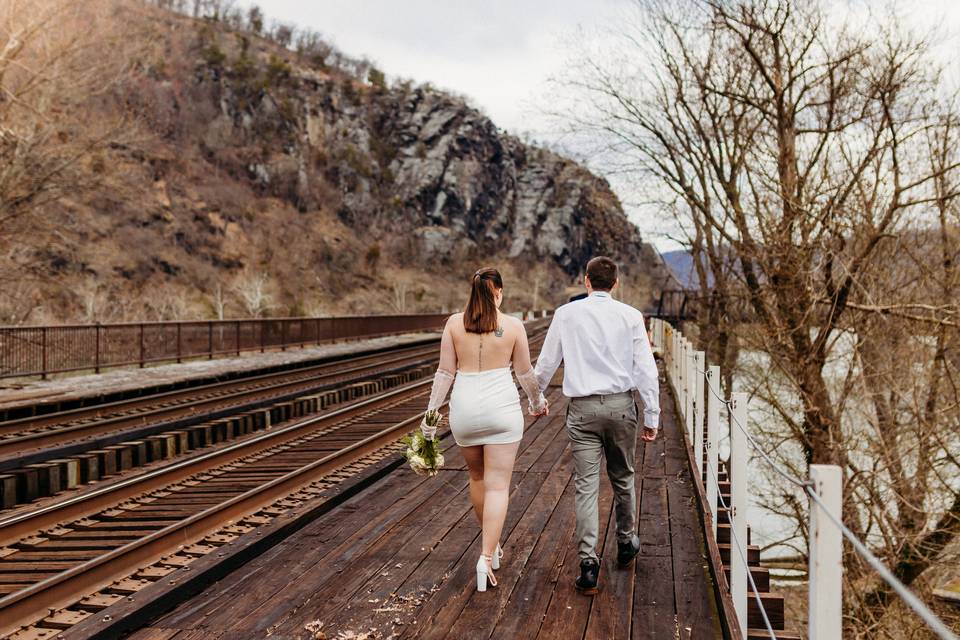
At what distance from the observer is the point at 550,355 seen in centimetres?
522

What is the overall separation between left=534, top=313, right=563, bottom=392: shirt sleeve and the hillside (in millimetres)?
46256

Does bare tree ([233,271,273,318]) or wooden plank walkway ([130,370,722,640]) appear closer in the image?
wooden plank walkway ([130,370,722,640])

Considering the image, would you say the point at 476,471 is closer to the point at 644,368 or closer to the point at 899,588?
the point at 644,368

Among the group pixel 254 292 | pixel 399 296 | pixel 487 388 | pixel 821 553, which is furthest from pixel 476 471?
pixel 399 296

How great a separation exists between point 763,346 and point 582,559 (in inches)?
627

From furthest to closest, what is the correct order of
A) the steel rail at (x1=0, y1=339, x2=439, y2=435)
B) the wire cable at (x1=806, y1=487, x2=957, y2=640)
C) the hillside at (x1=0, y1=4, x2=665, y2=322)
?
the hillside at (x1=0, y1=4, x2=665, y2=322) < the steel rail at (x1=0, y1=339, x2=439, y2=435) < the wire cable at (x1=806, y1=487, x2=957, y2=640)

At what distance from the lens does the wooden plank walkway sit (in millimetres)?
4508

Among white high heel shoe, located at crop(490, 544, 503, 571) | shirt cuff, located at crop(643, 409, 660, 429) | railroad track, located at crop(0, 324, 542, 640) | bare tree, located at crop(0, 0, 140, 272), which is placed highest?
bare tree, located at crop(0, 0, 140, 272)

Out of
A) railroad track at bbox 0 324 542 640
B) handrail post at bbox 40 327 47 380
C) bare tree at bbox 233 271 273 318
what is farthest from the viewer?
bare tree at bbox 233 271 273 318

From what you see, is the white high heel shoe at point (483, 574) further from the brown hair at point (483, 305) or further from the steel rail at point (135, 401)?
the steel rail at point (135, 401)

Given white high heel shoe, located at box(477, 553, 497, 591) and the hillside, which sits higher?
the hillside

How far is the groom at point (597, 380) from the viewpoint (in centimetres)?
497

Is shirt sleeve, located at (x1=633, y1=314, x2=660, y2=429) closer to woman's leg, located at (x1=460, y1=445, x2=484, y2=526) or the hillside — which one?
woman's leg, located at (x1=460, y1=445, x2=484, y2=526)

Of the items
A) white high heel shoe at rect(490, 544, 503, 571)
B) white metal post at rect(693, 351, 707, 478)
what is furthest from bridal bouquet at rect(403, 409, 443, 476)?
white metal post at rect(693, 351, 707, 478)
